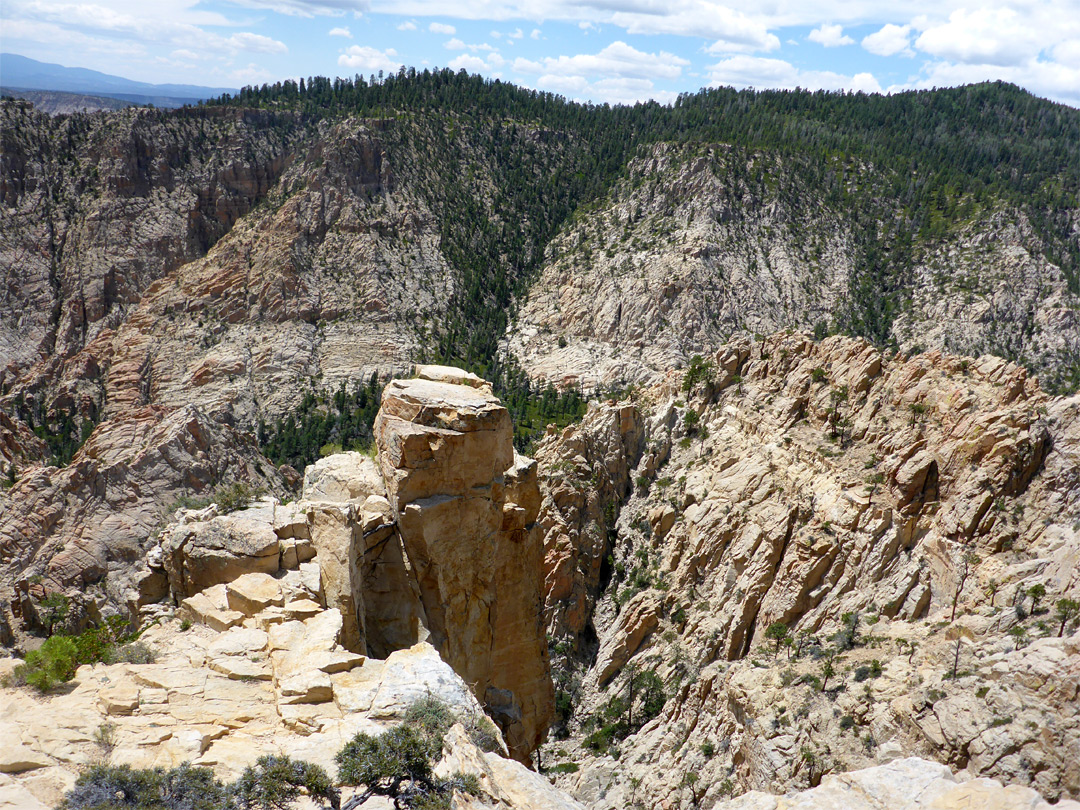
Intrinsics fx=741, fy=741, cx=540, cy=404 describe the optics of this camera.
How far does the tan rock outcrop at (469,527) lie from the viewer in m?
32.9

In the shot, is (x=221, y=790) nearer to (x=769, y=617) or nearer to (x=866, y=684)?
(x=866, y=684)

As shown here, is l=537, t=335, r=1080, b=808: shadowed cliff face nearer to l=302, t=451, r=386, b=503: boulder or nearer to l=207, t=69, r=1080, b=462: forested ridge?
l=302, t=451, r=386, b=503: boulder

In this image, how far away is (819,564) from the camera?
47438mm

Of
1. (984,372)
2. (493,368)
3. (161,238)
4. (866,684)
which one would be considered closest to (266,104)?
(161,238)

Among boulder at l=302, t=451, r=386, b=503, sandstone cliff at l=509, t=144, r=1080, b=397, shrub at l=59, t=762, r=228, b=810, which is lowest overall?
shrub at l=59, t=762, r=228, b=810

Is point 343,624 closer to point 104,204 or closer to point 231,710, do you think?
point 231,710

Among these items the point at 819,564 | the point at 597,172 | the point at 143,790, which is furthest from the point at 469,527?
the point at 597,172

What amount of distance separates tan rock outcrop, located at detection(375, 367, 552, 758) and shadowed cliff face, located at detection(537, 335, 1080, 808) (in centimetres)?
1167

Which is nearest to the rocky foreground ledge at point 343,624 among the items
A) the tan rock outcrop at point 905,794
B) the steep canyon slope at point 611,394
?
the steep canyon slope at point 611,394

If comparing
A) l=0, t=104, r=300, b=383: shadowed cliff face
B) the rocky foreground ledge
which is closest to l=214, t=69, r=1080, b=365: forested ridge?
l=0, t=104, r=300, b=383: shadowed cliff face

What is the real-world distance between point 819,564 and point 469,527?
25.0 m

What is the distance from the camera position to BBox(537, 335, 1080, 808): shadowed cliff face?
3155cm

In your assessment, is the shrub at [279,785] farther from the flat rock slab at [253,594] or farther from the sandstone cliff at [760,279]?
the sandstone cliff at [760,279]

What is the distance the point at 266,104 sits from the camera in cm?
17512
